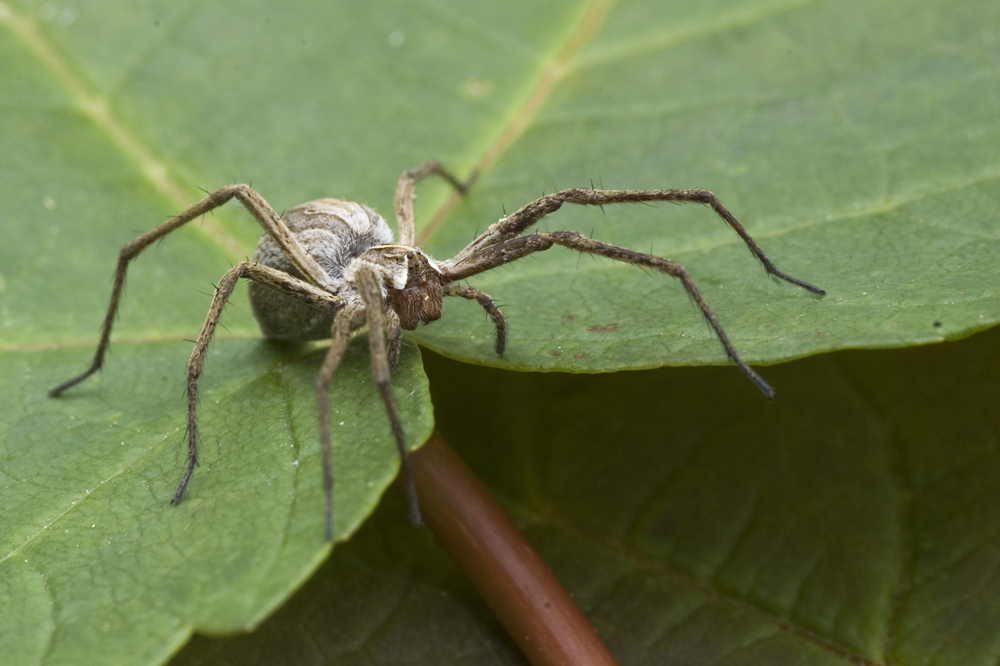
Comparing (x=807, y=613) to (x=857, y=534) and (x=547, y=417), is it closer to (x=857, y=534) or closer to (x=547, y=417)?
(x=857, y=534)

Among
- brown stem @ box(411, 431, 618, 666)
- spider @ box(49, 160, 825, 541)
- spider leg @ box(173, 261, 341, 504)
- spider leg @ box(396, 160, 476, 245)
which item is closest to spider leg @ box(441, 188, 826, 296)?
spider @ box(49, 160, 825, 541)

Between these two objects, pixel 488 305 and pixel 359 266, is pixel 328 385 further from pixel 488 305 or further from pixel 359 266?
pixel 359 266

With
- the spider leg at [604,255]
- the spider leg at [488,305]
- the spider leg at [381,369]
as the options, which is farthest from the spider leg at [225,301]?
the spider leg at [604,255]

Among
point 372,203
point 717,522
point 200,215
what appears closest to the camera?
point 717,522

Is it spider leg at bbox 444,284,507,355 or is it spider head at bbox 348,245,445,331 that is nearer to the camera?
spider leg at bbox 444,284,507,355

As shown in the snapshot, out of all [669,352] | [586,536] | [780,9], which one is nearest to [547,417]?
[586,536]

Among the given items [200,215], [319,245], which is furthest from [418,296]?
[200,215]

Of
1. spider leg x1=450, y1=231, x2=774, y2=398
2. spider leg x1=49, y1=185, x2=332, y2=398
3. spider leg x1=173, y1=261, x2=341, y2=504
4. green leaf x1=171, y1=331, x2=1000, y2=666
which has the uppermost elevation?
spider leg x1=49, y1=185, x2=332, y2=398

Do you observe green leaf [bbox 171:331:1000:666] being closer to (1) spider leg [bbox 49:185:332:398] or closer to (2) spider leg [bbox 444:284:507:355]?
(2) spider leg [bbox 444:284:507:355]
